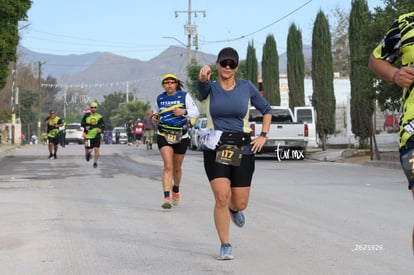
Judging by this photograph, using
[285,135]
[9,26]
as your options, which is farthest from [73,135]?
[285,135]

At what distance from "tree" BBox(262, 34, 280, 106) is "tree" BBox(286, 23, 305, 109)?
Result: 20.9 feet

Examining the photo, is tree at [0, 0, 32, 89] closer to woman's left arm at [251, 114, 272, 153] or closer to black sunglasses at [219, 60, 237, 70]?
woman's left arm at [251, 114, 272, 153]

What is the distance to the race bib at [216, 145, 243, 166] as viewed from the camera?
738cm

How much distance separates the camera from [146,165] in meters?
24.1

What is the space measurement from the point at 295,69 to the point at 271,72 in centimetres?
671

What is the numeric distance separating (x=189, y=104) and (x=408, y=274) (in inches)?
226

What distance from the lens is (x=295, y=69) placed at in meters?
42.5

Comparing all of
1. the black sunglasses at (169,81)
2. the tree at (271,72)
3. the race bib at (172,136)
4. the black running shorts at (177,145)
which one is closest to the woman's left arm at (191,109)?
the black sunglasses at (169,81)

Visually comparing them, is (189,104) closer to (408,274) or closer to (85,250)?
(85,250)

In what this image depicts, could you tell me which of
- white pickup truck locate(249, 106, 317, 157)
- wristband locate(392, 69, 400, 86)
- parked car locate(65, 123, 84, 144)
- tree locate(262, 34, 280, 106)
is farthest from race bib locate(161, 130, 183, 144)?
parked car locate(65, 123, 84, 144)

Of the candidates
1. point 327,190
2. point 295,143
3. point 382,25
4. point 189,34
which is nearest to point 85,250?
point 327,190

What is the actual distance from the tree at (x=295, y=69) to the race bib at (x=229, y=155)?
35181mm

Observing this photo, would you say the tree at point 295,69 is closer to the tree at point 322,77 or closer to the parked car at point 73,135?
the tree at point 322,77

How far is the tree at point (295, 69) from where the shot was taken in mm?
42347
